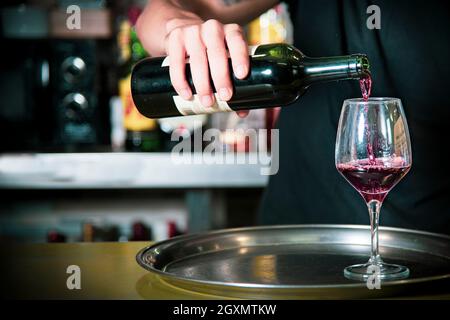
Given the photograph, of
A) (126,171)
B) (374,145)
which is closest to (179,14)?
(374,145)

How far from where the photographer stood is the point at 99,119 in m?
2.26

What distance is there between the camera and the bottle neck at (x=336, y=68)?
0.92 meters

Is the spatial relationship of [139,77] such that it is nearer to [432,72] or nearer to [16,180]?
[432,72]

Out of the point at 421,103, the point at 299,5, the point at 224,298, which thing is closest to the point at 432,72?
the point at 421,103

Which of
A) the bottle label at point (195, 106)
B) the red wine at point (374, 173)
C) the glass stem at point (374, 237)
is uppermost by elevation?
the bottle label at point (195, 106)

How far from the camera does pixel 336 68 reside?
94cm

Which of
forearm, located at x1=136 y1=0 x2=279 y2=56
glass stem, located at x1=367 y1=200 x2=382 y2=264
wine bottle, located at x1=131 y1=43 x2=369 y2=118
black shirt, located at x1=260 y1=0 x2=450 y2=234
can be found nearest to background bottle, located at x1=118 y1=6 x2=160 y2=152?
forearm, located at x1=136 y1=0 x2=279 y2=56

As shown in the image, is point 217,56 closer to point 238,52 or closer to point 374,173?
point 238,52

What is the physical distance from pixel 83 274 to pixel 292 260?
0.25m

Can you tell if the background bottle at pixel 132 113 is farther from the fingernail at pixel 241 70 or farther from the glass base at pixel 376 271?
the glass base at pixel 376 271

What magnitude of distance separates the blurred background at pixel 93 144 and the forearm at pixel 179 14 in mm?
637

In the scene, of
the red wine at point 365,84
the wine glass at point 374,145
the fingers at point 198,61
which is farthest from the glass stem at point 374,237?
the fingers at point 198,61

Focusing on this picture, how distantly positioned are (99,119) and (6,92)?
12.3 inches

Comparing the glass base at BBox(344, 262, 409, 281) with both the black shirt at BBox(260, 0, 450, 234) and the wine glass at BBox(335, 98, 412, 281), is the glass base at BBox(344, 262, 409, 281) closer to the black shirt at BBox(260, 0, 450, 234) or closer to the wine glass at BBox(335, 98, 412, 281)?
the wine glass at BBox(335, 98, 412, 281)
